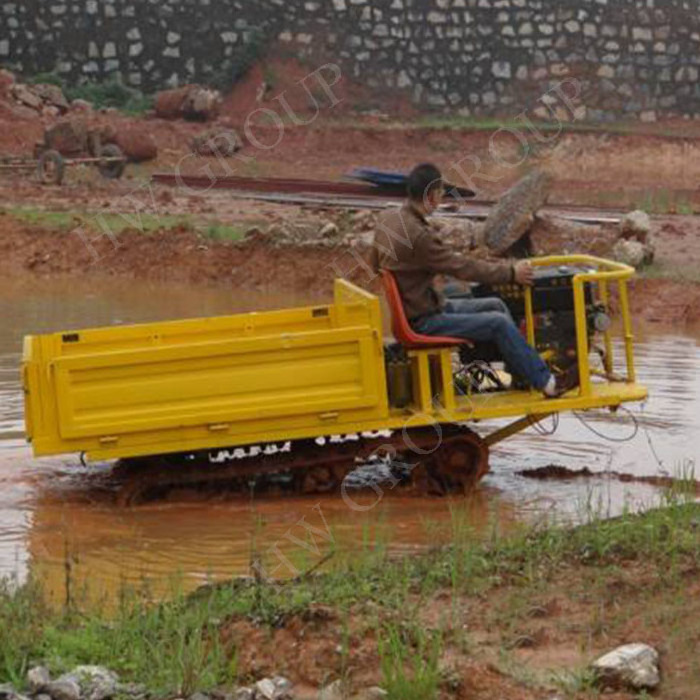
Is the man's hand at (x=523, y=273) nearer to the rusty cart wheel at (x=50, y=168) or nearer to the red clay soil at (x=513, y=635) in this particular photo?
the red clay soil at (x=513, y=635)

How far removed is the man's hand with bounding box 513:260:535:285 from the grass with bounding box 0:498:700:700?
2.36 m

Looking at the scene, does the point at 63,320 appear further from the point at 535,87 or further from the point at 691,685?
the point at 535,87

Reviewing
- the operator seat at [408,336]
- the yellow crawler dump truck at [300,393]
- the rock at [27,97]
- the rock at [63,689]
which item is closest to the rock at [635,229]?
the yellow crawler dump truck at [300,393]

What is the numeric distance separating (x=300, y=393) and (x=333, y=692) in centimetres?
424

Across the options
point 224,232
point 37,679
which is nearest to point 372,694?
point 37,679

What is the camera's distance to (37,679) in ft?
25.6

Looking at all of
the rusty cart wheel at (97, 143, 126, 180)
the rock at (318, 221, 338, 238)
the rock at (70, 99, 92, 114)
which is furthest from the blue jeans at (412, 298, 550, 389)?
the rock at (70, 99, 92, 114)

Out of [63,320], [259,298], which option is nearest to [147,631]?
[63,320]

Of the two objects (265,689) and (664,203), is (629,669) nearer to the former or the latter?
(265,689)

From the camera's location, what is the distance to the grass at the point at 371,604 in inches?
316

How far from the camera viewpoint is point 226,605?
871 centimetres

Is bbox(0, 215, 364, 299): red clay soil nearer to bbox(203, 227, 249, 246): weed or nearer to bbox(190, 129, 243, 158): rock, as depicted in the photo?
bbox(203, 227, 249, 246): weed

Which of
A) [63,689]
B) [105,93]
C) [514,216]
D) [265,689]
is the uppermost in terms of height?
[105,93]

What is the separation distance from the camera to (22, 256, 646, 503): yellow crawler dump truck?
11.9 meters
